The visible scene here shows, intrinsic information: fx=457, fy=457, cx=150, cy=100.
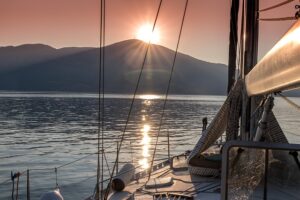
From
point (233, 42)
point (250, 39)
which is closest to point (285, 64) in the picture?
point (250, 39)

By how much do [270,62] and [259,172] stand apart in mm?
956

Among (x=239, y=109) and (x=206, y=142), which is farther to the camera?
(x=239, y=109)

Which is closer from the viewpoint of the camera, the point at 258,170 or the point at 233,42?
the point at 258,170

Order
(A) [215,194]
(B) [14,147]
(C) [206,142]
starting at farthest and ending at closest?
1. (B) [14,147]
2. (A) [215,194]
3. (C) [206,142]

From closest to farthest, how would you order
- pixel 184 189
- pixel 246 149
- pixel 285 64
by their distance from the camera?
pixel 285 64 < pixel 246 149 < pixel 184 189

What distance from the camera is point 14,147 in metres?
43.2

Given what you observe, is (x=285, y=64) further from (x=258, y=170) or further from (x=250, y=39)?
(x=250, y=39)

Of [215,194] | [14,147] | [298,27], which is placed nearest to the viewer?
[298,27]

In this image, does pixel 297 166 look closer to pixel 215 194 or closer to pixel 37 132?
pixel 215 194

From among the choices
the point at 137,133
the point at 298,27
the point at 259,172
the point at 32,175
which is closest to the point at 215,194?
the point at 259,172

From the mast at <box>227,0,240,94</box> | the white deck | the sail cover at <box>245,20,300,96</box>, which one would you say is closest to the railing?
the sail cover at <box>245,20,300,96</box>

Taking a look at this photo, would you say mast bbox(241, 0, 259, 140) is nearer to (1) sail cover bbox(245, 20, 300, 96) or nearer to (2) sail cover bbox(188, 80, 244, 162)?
(2) sail cover bbox(188, 80, 244, 162)

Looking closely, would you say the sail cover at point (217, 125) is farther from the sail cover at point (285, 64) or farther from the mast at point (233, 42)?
the mast at point (233, 42)

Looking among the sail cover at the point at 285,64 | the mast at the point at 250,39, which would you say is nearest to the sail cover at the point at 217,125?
the mast at the point at 250,39
